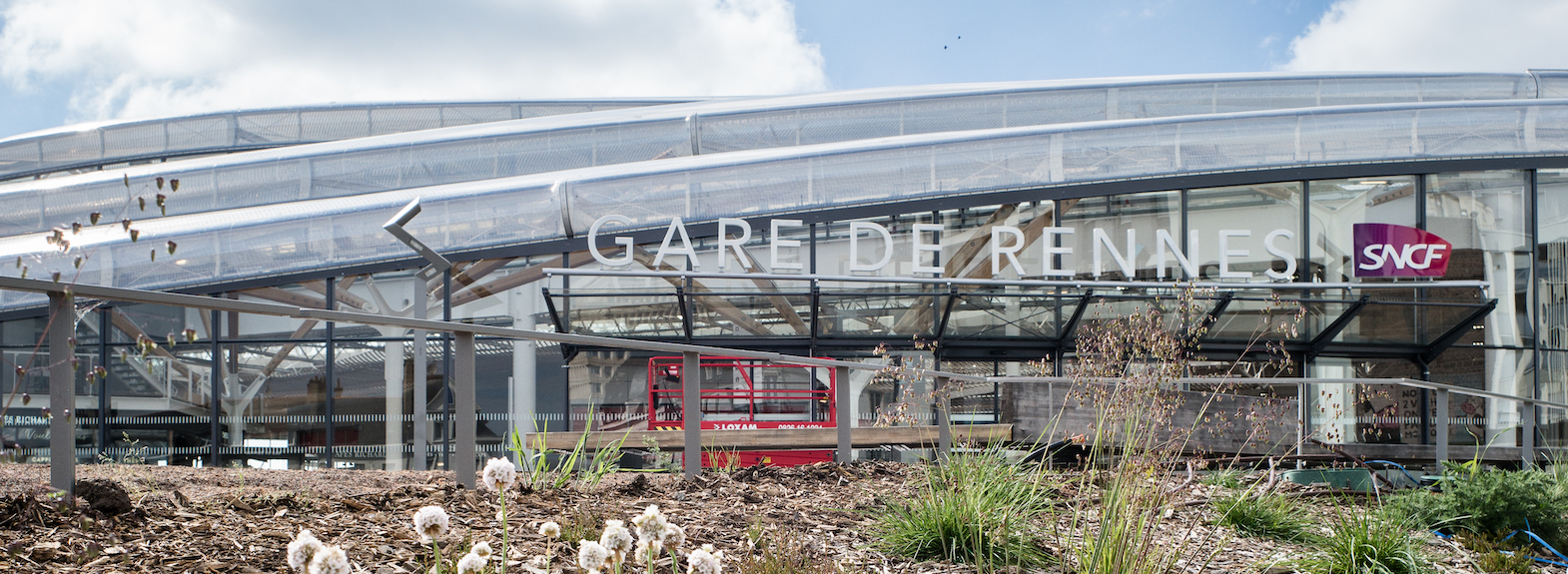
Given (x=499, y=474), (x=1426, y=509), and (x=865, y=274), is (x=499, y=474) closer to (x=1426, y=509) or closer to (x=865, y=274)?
(x=1426, y=509)

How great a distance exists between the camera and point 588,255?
47.1ft

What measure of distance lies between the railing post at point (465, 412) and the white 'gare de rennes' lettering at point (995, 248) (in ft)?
32.0

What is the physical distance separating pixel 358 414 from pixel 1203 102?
17.0m

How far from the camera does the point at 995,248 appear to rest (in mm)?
14461

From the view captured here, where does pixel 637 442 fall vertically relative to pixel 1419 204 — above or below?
below

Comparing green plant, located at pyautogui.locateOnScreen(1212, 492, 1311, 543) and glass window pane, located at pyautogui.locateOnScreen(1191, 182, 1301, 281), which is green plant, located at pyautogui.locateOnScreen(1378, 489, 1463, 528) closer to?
green plant, located at pyautogui.locateOnScreen(1212, 492, 1311, 543)

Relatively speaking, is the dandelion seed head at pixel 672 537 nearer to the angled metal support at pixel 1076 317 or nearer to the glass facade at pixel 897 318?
the glass facade at pixel 897 318

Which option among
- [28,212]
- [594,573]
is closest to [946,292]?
[594,573]

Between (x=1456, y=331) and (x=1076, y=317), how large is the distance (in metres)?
5.68

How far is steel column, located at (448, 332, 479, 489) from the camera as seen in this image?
431 cm

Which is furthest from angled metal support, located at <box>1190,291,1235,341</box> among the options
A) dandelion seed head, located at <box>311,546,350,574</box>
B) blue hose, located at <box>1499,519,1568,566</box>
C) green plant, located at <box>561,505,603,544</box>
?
dandelion seed head, located at <box>311,546,350,574</box>

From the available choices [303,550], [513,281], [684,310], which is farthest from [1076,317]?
[303,550]

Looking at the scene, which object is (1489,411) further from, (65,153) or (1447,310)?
(65,153)

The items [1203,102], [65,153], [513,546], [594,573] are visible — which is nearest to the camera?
[594,573]
